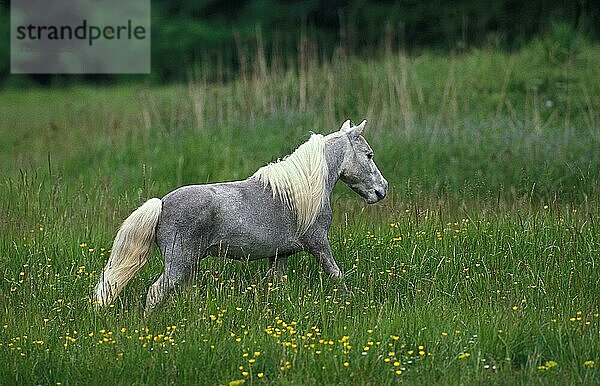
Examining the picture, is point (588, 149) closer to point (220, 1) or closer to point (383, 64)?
point (383, 64)

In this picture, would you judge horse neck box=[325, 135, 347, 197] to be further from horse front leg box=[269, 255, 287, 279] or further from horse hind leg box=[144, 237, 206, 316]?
horse hind leg box=[144, 237, 206, 316]

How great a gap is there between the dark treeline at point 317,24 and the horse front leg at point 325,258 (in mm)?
14709

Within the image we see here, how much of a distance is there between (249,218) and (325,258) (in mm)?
593

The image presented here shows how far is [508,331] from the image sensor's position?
205 inches

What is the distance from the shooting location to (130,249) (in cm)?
571

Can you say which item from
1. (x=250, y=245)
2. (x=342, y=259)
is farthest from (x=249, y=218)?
(x=342, y=259)

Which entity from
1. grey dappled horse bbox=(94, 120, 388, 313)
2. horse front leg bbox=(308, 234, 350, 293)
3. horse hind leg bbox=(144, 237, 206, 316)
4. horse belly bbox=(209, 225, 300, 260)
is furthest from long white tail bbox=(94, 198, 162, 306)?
horse front leg bbox=(308, 234, 350, 293)

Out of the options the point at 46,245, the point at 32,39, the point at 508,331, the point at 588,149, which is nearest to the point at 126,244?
the point at 46,245

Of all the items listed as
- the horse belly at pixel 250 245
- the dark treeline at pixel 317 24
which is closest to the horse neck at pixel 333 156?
the horse belly at pixel 250 245

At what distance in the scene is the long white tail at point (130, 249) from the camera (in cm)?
567

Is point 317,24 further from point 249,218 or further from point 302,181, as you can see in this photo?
point 249,218

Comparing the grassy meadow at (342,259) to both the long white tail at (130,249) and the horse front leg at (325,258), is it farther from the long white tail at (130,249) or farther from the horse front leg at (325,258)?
the long white tail at (130,249)

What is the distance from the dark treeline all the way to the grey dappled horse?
568 inches

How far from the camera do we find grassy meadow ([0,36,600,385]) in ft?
16.3
